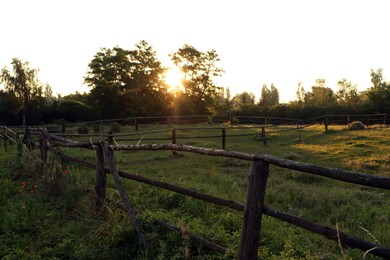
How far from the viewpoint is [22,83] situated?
143ft

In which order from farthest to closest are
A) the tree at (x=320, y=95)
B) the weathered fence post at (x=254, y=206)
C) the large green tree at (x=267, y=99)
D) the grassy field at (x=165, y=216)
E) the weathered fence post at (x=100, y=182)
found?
1. the tree at (x=320, y=95)
2. the large green tree at (x=267, y=99)
3. the weathered fence post at (x=100, y=182)
4. the grassy field at (x=165, y=216)
5. the weathered fence post at (x=254, y=206)

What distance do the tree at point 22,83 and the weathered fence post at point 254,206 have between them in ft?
141

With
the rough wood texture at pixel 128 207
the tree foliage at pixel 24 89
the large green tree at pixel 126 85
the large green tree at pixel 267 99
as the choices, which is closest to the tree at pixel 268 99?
the large green tree at pixel 267 99

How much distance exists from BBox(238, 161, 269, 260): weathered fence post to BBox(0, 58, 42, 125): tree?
1694 inches

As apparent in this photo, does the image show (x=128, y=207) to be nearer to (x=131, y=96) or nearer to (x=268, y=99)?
(x=131, y=96)

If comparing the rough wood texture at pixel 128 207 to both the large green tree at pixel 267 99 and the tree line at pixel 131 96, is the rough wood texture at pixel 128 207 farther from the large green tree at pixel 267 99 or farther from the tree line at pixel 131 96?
the large green tree at pixel 267 99

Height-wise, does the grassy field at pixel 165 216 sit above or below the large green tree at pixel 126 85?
below

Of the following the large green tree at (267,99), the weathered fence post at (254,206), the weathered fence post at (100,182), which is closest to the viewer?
the weathered fence post at (254,206)

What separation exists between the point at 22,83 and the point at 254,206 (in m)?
47.0

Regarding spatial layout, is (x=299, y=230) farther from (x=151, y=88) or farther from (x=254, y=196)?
(x=151, y=88)

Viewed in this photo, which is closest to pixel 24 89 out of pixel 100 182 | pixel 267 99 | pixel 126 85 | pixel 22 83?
pixel 22 83

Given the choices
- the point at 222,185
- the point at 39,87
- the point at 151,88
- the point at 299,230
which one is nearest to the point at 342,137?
the point at 222,185

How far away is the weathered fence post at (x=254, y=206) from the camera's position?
2.94 meters

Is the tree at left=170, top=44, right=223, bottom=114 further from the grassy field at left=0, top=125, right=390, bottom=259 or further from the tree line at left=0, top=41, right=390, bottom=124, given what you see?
the grassy field at left=0, top=125, right=390, bottom=259
